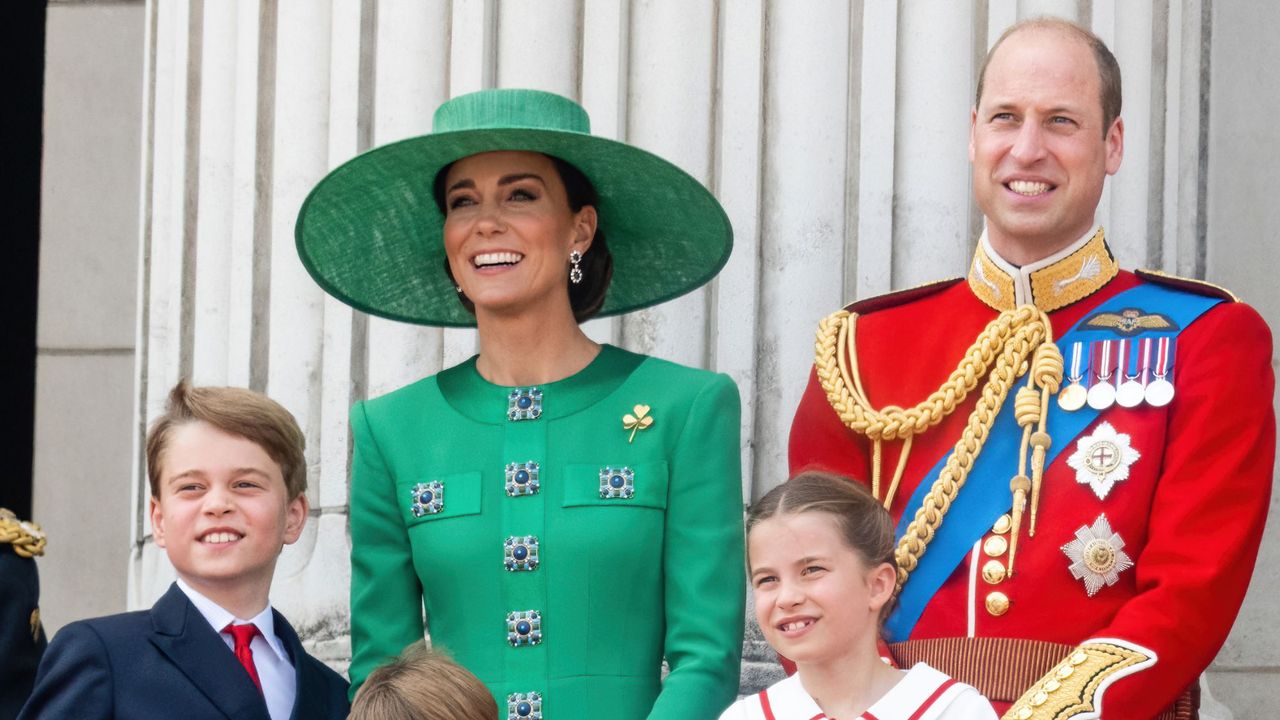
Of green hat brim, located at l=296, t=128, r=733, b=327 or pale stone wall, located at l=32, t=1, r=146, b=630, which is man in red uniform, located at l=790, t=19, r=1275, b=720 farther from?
pale stone wall, located at l=32, t=1, r=146, b=630

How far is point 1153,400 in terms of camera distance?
407cm

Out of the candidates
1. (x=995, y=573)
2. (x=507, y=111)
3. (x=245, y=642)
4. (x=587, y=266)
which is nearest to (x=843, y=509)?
(x=995, y=573)

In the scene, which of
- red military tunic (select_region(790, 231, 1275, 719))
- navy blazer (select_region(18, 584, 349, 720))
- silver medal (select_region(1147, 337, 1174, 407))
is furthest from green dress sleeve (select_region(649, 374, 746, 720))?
silver medal (select_region(1147, 337, 1174, 407))

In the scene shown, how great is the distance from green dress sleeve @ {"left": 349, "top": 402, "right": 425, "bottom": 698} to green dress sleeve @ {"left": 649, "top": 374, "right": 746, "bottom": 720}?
478 mm

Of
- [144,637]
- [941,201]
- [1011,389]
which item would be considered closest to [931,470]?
[1011,389]

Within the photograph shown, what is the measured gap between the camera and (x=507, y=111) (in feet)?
14.4

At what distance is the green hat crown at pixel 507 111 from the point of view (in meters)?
4.37

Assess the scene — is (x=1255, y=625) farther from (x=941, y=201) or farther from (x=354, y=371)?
(x=354, y=371)

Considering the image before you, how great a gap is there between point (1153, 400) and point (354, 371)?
6.35ft

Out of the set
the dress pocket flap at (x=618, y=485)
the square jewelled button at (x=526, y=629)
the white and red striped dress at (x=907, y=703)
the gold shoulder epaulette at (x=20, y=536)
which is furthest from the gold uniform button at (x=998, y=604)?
the gold shoulder epaulette at (x=20, y=536)

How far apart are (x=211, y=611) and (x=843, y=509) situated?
1138 millimetres

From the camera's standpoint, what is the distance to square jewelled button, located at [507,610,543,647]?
13.9ft

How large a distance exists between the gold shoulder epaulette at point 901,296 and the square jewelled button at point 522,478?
2.21ft

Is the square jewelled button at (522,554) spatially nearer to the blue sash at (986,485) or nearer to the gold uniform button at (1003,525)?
the blue sash at (986,485)
